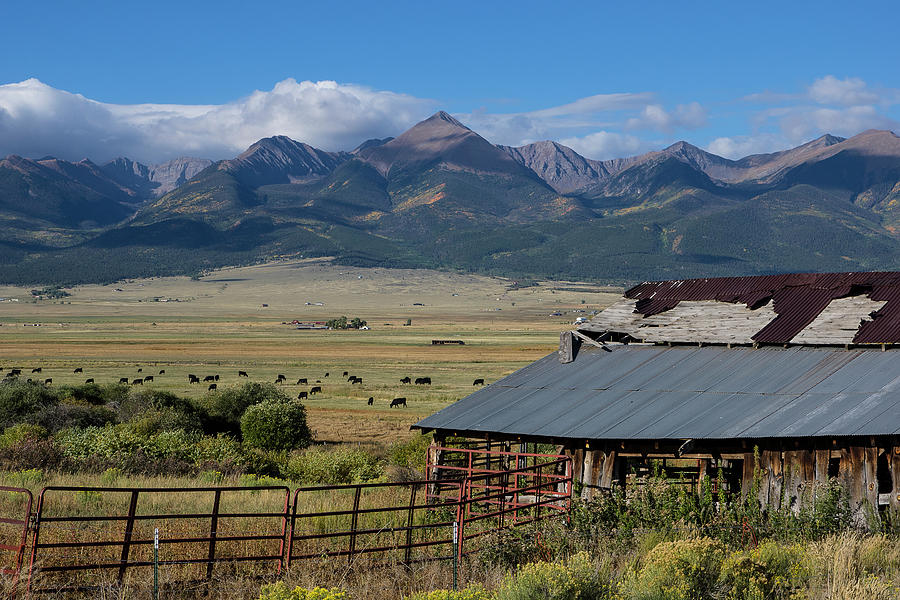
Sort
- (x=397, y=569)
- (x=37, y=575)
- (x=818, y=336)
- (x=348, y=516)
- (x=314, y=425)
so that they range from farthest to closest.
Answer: (x=314, y=425)
(x=818, y=336)
(x=348, y=516)
(x=397, y=569)
(x=37, y=575)

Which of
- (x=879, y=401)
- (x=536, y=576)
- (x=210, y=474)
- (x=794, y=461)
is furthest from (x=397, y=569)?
(x=210, y=474)

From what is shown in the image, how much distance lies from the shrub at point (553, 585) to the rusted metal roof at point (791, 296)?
15401mm

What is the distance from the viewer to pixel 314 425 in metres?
51.5

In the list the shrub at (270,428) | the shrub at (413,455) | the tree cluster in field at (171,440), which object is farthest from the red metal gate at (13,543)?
the shrub at (270,428)

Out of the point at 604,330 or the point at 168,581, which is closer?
the point at 168,581

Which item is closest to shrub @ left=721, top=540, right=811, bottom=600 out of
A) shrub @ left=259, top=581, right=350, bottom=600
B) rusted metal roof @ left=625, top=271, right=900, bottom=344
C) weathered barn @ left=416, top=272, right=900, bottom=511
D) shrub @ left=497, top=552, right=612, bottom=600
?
shrub @ left=497, top=552, right=612, bottom=600

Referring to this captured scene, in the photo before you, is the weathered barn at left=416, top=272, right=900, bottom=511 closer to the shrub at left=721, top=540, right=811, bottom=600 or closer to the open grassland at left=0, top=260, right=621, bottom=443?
the shrub at left=721, top=540, right=811, bottom=600

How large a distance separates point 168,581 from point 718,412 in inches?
501

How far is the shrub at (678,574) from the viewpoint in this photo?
435 inches

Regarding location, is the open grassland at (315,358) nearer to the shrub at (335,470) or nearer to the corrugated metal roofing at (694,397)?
the shrub at (335,470)

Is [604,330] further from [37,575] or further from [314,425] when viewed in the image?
[314,425]

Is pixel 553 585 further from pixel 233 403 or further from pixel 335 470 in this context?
pixel 233 403

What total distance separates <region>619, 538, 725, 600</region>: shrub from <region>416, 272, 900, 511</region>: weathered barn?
7.41m

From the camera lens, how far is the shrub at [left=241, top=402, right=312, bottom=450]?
3975 centimetres
